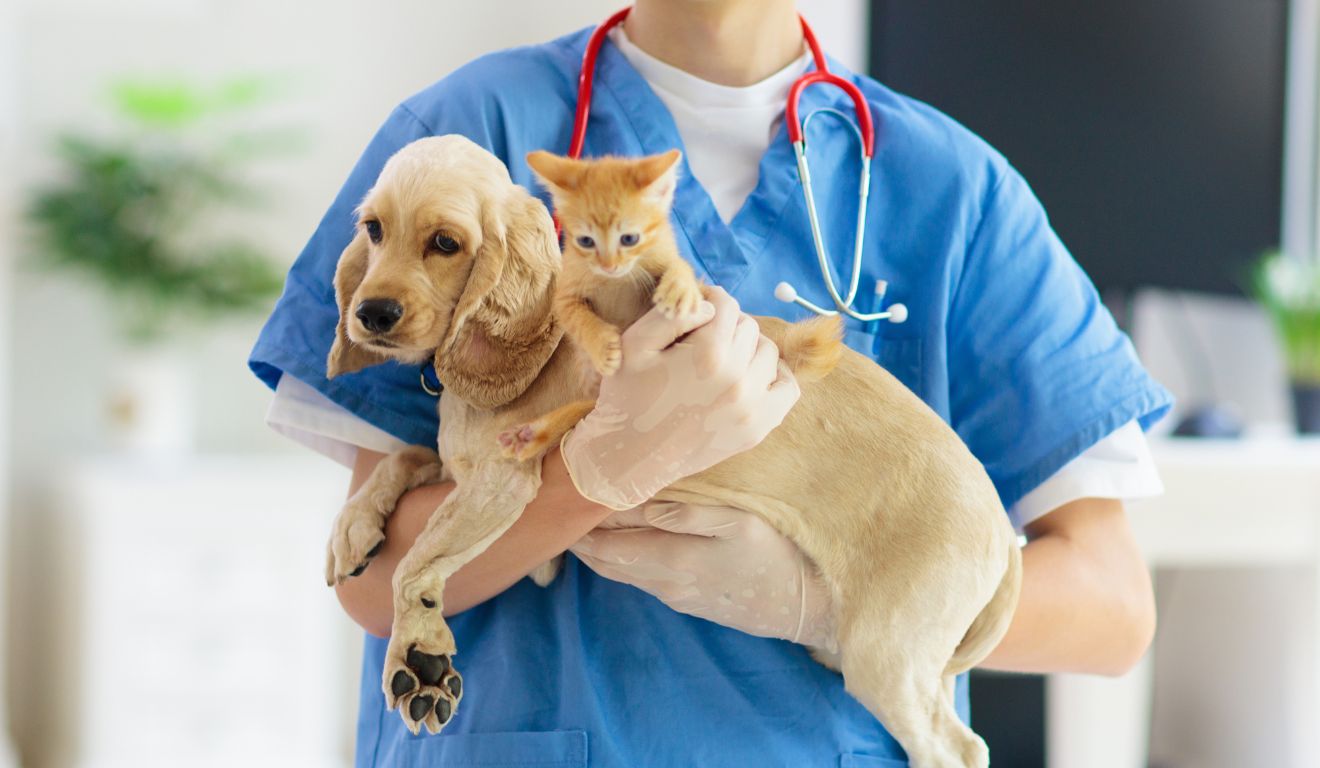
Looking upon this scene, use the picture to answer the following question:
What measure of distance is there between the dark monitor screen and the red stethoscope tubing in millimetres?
1079

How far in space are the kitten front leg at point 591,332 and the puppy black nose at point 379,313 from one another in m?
0.10

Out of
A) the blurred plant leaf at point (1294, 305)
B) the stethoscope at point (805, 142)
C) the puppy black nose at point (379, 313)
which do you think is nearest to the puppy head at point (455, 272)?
the puppy black nose at point (379, 313)

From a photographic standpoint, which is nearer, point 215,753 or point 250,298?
point 215,753

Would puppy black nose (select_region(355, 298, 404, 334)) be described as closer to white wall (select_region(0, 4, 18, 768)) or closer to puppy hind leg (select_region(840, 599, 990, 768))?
puppy hind leg (select_region(840, 599, 990, 768))

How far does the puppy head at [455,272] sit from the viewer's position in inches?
29.1

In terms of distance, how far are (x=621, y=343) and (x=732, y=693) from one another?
0.40 metres

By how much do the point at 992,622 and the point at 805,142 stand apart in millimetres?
447

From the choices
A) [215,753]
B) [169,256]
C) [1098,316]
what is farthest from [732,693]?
[169,256]

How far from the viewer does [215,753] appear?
3.50m

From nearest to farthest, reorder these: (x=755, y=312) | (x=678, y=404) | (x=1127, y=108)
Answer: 1. (x=678, y=404)
2. (x=755, y=312)
3. (x=1127, y=108)

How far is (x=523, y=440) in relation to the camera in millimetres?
788

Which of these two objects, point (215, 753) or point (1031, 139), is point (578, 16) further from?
point (215, 753)

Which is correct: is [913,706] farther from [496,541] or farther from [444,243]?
[444,243]

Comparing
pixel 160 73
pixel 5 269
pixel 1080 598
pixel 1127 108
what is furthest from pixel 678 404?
pixel 160 73
